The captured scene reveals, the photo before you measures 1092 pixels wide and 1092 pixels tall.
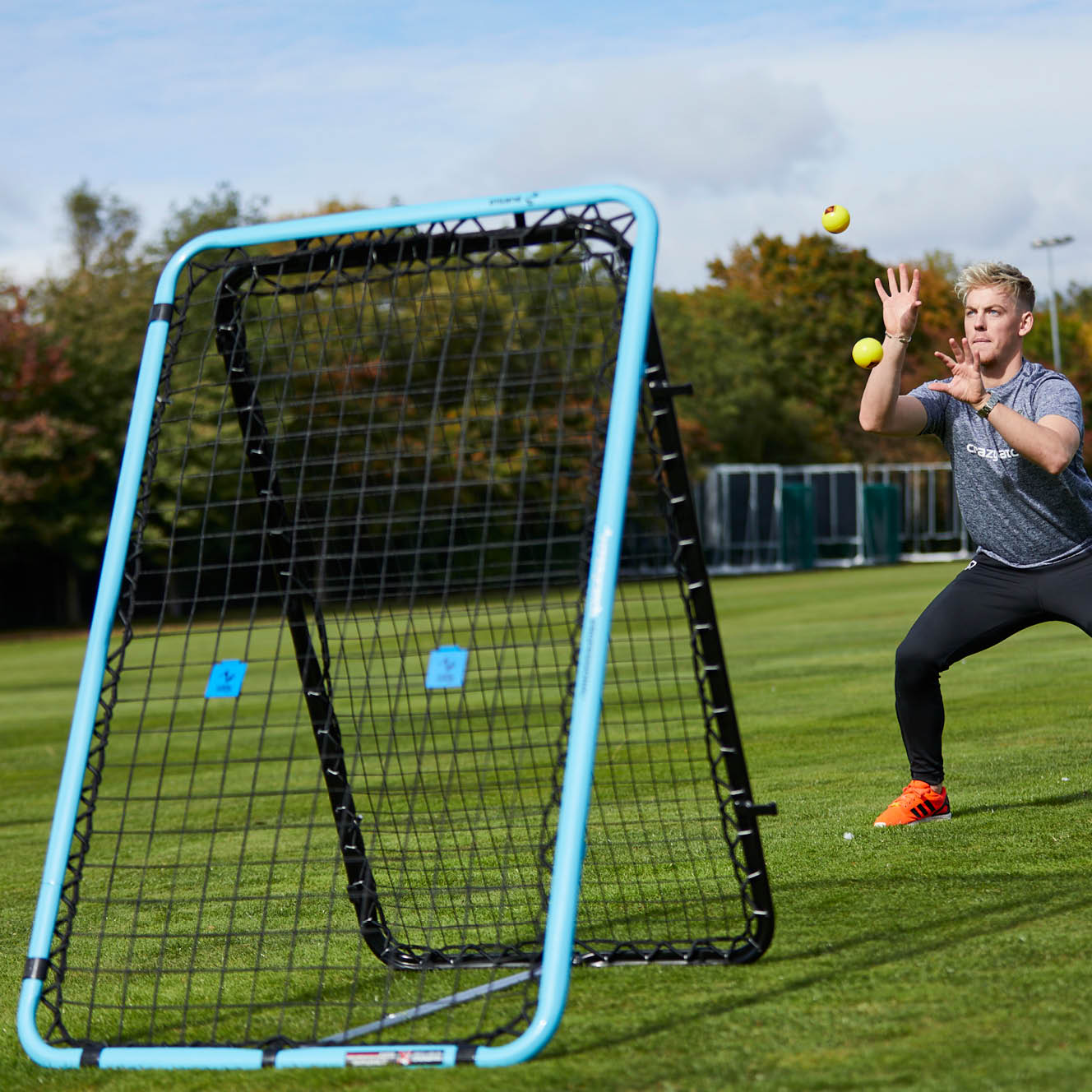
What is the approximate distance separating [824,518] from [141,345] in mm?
23889

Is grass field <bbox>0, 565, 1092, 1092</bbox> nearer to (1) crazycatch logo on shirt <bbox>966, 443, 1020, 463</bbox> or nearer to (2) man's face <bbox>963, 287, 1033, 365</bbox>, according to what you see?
(1) crazycatch logo on shirt <bbox>966, 443, 1020, 463</bbox>

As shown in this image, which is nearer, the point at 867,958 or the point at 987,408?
the point at 867,958

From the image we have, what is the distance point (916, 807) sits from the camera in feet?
19.3

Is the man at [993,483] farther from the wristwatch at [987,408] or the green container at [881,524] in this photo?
the green container at [881,524]

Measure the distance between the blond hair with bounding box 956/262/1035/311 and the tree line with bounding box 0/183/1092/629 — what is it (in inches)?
1303

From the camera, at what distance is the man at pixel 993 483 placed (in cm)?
525

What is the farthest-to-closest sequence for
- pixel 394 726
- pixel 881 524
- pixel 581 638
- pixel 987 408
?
pixel 881 524 < pixel 987 408 < pixel 394 726 < pixel 581 638

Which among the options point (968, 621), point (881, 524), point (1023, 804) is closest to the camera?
point (968, 621)

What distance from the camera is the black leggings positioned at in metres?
5.41

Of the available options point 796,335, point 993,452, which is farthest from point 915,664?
point 796,335

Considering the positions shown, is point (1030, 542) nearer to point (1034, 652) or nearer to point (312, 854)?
point (312, 854)

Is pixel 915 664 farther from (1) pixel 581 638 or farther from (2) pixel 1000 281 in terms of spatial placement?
(1) pixel 581 638

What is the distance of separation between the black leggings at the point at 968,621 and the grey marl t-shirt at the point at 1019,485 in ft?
0.24

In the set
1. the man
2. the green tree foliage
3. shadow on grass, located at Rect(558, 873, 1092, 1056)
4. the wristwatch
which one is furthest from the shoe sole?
the green tree foliage
